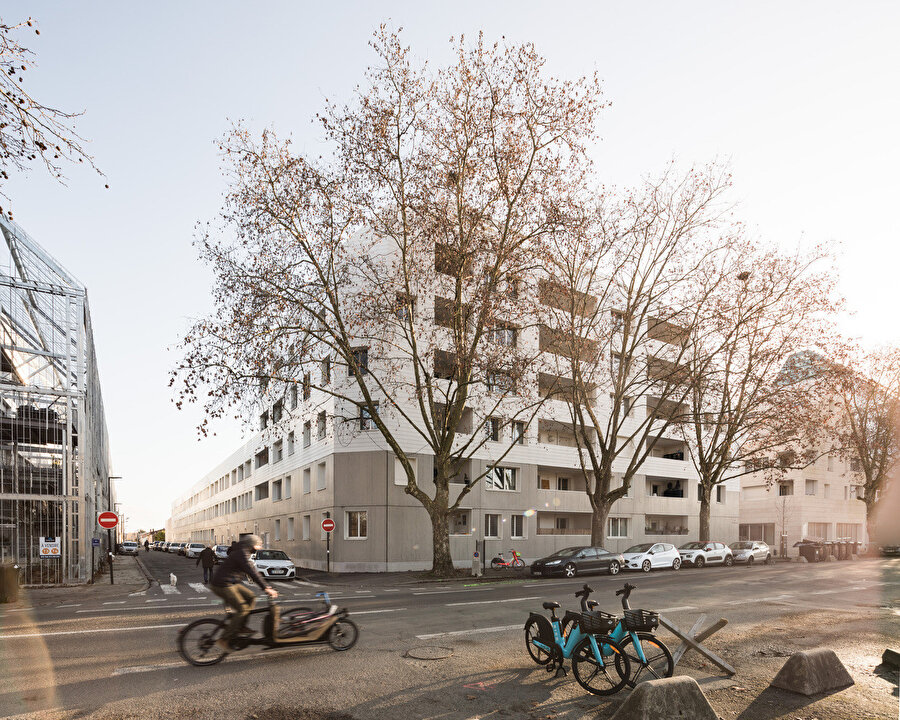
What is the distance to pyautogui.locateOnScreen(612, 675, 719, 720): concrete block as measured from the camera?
597 centimetres

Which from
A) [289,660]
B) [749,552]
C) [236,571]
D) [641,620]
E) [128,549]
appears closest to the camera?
[641,620]

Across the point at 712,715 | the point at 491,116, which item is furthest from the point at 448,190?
the point at 712,715

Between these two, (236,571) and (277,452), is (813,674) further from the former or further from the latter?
(277,452)

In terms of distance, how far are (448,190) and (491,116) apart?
10.1 feet

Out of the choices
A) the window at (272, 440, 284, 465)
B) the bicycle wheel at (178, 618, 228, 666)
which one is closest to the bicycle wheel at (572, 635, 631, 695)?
the bicycle wheel at (178, 618, 228, 666)

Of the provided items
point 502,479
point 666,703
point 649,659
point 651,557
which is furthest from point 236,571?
point 502,479

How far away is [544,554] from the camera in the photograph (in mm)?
38062

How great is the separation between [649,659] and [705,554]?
33.5 metres

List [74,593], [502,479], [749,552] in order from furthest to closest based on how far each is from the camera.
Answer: [749,552] → [502,479] → [74,593]

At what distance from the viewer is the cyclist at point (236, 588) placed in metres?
8.45

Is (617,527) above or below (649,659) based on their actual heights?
below

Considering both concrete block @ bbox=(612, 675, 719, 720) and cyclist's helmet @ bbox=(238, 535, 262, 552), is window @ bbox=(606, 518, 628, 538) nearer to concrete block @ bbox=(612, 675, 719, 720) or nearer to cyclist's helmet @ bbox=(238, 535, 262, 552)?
cyclist's helmet @ bbox=(238, 535, 262, 552)

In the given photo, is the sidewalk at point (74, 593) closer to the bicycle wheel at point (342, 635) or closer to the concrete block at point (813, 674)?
the bicycle wheel at point (342, 635)

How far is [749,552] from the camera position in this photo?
4112 cm
